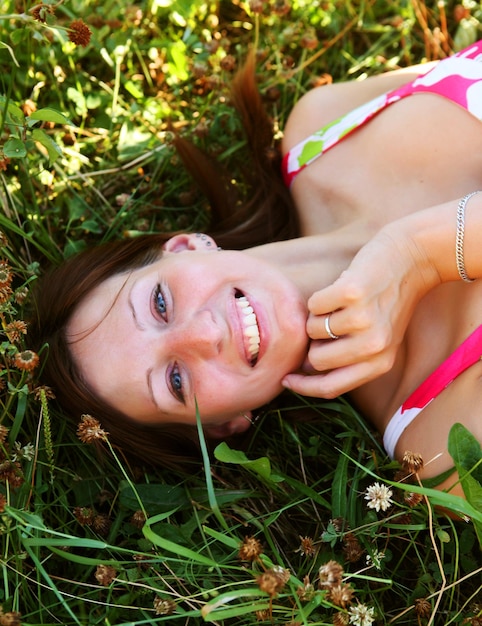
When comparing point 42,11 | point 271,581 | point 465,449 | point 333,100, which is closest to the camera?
point 271,581

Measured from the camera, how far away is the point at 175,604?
88.4 inches

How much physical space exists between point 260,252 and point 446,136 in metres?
0.91

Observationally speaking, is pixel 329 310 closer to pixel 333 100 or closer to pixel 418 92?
pixel 418 92

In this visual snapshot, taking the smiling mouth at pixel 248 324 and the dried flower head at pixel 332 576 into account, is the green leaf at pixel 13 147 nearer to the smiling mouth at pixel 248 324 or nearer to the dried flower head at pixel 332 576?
the smiling mouth at pixel 248 324

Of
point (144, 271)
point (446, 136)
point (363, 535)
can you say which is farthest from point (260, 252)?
point (363, 535)

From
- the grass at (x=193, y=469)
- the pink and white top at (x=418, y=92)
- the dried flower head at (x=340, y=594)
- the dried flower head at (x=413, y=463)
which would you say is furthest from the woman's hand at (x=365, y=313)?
the dried flower head at (x=340, y=594)

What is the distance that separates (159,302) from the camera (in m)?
2.68

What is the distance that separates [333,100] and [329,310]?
1.40 meters

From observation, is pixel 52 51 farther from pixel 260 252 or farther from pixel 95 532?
pixel 95 532

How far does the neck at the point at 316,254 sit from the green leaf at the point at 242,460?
64 centimetres

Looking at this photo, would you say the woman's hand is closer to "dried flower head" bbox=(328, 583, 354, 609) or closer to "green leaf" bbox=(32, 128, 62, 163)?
"dried flower head" bbox=(328, 583, 354, 609)

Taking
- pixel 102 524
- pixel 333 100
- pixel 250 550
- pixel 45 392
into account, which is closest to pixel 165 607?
pixel 250 550

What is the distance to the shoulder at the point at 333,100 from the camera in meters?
3.50

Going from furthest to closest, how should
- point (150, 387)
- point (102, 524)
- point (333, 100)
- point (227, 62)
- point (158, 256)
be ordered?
point (227, 62) → point (333, 100) → point (158, 256) → point (102, 524) → point (150, 387)
